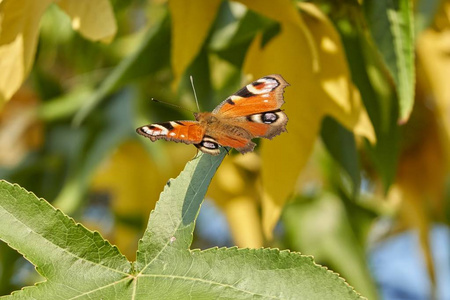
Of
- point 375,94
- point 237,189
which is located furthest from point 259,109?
point 237,189

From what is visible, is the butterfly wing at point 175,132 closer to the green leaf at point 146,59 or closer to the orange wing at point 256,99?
the orange wing at point 256,99

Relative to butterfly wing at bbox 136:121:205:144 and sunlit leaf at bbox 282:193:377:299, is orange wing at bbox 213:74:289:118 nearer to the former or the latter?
butterfly wing at bbox 136:121:205:144

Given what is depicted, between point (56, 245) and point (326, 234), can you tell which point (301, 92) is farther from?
point (326, 234)

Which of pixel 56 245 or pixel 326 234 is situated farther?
pixel 326 234

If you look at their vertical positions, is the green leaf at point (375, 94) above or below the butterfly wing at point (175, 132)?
below

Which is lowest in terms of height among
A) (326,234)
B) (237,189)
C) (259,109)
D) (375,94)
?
(326,234)

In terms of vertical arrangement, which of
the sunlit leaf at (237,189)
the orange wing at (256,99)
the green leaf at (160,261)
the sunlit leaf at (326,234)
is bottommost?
the sunlit leaf at (326,234)

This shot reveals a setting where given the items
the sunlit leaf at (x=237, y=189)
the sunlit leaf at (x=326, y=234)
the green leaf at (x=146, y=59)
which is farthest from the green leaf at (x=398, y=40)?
the sunlit leaf at (x=326, y=234)
